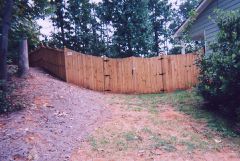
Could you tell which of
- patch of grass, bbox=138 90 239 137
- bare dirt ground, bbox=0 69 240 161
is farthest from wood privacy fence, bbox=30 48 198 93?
bare dirt ground, bbox=0 69 240 161

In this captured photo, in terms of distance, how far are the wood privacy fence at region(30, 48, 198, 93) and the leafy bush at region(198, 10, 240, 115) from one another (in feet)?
15.9

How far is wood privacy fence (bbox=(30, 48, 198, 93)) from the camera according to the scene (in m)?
14.0

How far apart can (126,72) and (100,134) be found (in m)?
7.31

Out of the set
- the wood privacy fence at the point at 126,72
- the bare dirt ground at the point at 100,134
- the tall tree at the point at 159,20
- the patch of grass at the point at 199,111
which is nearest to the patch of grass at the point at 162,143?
the bare dirt ground at the point at 100,134

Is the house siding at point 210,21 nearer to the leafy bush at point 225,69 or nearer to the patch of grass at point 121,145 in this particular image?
the leafy bush at point 225,69

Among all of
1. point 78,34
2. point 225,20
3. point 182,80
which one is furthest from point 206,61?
point 78,34

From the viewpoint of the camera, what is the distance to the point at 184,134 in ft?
25.2

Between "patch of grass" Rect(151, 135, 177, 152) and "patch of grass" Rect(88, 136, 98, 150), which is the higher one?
"patch of grass" Rect(88, 136, 98, 150)

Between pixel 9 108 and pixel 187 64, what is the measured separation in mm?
9499

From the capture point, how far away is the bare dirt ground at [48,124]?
19.9 feet

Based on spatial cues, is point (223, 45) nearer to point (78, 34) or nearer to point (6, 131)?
point (6, 131)

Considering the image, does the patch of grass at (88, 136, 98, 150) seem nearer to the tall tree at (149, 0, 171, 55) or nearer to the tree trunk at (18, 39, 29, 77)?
the tree trunk at (18, 39, 29, 77)

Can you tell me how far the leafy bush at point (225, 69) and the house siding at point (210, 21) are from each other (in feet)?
10.0

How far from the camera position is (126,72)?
47.2ft
